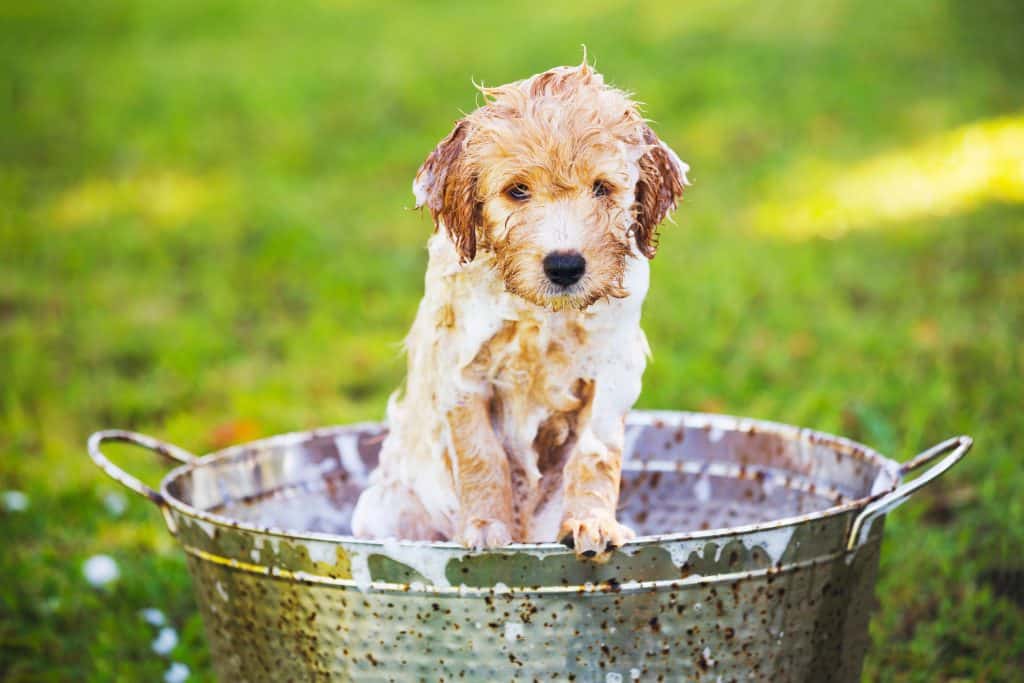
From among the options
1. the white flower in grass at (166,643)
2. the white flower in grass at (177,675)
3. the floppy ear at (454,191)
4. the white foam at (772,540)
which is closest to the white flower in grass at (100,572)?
the white flower in grass at (166,643)

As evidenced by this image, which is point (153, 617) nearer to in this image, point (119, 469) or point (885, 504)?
point (119, 469)

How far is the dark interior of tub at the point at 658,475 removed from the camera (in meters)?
2.77

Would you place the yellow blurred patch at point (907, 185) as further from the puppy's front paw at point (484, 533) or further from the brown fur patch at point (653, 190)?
the puppy's front paw at point (484, 533)

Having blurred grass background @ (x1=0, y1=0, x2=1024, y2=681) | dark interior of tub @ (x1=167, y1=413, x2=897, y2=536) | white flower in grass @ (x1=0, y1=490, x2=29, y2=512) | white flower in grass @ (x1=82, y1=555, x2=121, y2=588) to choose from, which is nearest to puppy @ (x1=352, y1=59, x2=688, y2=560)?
dark interior of tub @ (x1=167, y1=413, x2=897, y2=536)

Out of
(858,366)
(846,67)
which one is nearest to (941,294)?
(858,366)

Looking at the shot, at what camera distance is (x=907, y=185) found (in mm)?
6340

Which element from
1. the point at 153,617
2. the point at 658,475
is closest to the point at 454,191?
the point at 658,475

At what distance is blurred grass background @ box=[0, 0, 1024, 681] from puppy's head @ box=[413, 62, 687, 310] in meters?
0.80

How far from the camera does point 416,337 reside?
245 cm

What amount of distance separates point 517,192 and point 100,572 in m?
Answer: 1.95

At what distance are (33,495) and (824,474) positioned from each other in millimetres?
2622

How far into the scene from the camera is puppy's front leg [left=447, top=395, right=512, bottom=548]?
224cm

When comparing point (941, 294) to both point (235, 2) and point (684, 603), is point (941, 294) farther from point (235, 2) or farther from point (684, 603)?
point (235, 2)

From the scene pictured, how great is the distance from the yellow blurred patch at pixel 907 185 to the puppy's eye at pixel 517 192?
416 centimetres
